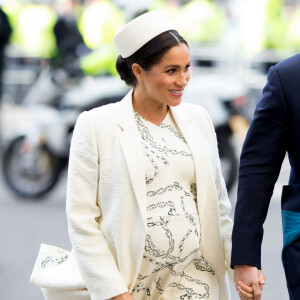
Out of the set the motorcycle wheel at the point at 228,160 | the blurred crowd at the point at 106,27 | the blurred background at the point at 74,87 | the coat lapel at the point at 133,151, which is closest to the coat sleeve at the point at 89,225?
the coat lapel at the point at 133,151

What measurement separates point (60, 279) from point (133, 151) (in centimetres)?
54

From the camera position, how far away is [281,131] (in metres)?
3.33

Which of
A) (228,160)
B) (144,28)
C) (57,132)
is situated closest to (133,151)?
(144,28)

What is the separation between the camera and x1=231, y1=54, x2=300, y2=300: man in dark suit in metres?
3.31

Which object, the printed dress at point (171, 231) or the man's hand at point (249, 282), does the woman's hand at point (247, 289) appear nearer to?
the man's hand at point (249, 282)

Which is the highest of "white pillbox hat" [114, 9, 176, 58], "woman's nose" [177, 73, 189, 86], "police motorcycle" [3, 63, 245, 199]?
"police motorcycle" [3, 63, 245, 199]

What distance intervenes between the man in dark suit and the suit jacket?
0.20 meters

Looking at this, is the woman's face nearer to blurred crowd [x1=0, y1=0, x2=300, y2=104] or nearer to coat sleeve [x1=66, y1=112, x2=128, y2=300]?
coat sleeve [x1=66, y1=112, x2=128, y2=300]

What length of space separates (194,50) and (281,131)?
10.9 meters

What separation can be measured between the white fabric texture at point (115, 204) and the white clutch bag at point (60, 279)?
7 cm

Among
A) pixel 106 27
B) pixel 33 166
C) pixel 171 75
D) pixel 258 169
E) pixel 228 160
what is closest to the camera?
pixel 258 169

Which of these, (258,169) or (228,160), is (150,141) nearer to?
(258,169)

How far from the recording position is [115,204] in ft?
11.5

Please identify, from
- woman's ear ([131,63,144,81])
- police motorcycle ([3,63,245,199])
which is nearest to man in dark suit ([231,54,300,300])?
woman's ear ([131,63,144,81])
